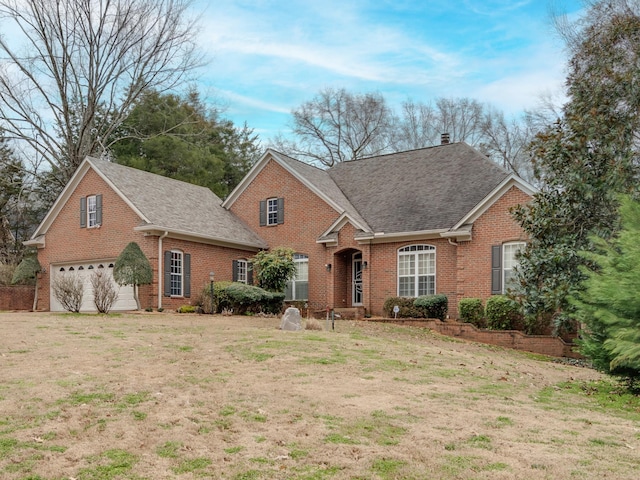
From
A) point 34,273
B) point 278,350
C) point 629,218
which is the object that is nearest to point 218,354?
point 278,350

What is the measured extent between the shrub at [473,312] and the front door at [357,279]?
5.39m

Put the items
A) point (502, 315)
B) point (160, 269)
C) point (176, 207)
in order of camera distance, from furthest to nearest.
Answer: point (176, 207) → point (160, 269) → point (502, 315)

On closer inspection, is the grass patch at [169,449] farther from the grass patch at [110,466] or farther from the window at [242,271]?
the window at [242,271]

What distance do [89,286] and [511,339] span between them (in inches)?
629

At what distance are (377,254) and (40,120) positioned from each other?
21760 mm

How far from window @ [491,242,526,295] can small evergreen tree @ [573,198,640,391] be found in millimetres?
9801

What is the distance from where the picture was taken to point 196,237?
81.6 ft

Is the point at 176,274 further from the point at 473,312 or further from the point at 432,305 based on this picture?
the point at 473,312

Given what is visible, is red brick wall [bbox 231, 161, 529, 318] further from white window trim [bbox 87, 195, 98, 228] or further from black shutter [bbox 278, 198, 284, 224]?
white window trim [bbox 87, 195, 98, 228]

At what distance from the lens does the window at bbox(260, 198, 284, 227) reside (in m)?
27.5

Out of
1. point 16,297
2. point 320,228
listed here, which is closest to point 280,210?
point 320,228

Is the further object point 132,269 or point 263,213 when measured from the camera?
point 263,213

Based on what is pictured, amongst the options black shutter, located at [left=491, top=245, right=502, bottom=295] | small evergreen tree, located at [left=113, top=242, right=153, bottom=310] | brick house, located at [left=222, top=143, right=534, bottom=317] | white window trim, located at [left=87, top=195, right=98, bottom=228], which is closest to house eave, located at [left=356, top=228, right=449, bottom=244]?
brick house, located at [left=222, top=143, right=534, bottom=317]

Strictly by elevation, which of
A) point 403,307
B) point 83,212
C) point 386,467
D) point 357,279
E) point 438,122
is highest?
point 438,122
